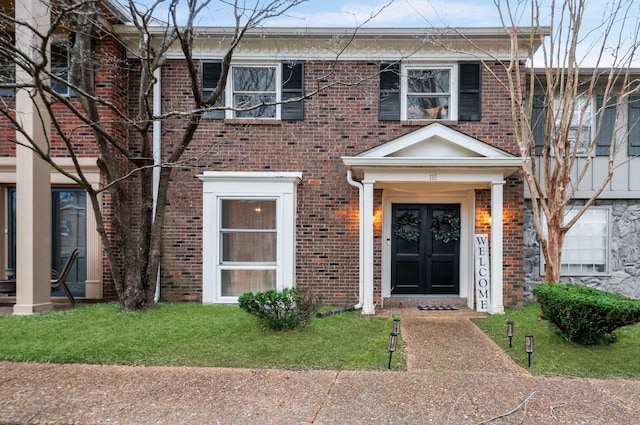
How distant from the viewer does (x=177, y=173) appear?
27.0ft

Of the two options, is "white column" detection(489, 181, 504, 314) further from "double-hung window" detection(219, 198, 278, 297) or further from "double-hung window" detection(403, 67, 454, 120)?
"double-hung window" detection(219, 198, 278, 297)

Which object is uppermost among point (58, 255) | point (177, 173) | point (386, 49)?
point (386, 49)

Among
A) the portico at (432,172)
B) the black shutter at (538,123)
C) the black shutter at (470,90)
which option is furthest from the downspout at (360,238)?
the black shutter at (538,123)

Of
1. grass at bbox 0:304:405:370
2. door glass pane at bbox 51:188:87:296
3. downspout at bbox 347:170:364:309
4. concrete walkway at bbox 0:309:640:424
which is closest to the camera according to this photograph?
concrete walkway at bbox 0:309:640:424

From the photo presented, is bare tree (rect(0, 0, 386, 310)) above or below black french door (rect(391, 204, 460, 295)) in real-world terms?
above

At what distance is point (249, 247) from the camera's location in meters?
8.14

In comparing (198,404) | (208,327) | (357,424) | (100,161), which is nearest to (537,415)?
(357,424)

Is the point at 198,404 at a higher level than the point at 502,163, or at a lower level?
lower

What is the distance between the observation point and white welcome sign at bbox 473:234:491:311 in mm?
7723

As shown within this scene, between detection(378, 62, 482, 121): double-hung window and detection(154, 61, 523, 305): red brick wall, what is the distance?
0.22 metres

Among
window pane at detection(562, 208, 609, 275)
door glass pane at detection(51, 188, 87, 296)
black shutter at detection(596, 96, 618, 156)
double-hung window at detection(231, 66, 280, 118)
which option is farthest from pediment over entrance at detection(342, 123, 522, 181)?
door glass pane at detection(51, 188, 87, 296)

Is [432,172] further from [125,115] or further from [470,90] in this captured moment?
[125,115]

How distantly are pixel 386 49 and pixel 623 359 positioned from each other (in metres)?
6.48

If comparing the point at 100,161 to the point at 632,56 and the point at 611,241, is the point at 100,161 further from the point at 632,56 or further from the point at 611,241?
the point at 611,241
